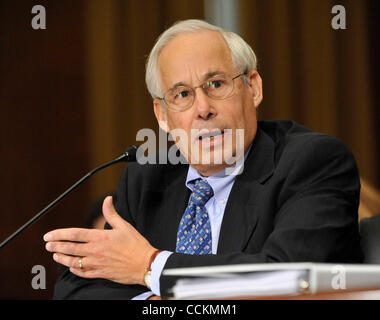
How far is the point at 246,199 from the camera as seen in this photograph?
1552mm

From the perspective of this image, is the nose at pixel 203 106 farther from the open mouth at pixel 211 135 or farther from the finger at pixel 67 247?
the finger at pixel 67 247

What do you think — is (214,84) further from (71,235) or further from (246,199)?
(71,235)

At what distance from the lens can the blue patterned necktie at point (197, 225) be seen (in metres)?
1.55

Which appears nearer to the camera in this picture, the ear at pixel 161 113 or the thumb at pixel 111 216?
the thumb at pixel 111 216

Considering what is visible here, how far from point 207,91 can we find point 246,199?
1.20 feet

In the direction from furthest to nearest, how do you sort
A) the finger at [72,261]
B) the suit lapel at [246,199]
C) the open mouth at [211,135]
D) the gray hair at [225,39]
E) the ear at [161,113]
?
the ear at [161,113], the gray hair at [225,39], the open mouth at [211,135], the suit lapel at [246,199], the finger at [72,261]

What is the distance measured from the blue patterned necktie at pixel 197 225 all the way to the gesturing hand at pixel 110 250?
24 centimetres

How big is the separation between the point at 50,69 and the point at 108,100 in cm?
39

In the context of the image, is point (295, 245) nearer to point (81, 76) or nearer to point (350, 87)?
point (350, 87)

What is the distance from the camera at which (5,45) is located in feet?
9.81

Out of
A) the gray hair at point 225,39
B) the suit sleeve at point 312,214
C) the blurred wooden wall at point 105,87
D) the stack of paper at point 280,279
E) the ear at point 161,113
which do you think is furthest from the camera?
the blurred wooden wall at point 105,87

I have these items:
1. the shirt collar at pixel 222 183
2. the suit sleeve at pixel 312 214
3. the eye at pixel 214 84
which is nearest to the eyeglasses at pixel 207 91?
the eye at pixel 214 84

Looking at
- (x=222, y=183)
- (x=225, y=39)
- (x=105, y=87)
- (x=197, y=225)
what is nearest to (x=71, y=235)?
(x=197, y=225)

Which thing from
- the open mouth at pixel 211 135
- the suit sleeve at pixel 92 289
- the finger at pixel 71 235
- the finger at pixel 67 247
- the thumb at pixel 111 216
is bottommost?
the suit sleeve at pixel 92 289
